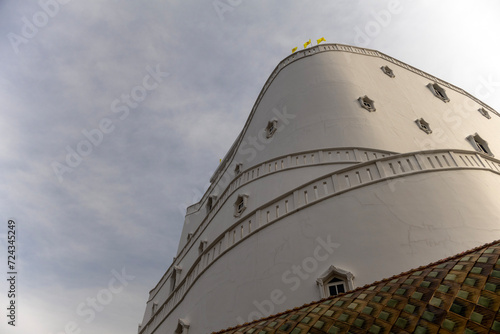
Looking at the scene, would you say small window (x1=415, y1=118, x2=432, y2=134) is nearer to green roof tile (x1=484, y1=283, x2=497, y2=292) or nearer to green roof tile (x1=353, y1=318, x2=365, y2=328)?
green roof tile (x1=484, y1=283, x2=497, y2=292)

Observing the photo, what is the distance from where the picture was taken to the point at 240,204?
1353 cm

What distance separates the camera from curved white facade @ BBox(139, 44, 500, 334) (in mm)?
8523

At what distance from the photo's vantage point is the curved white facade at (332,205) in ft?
28.0

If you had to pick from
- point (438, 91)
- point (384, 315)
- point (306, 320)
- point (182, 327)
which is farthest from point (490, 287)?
point (438, 91)

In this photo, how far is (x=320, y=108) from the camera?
50.0 ft

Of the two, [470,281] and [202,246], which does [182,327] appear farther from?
[470,281]

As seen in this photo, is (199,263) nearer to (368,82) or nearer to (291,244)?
(291,244)

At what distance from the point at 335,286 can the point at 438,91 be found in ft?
56.9

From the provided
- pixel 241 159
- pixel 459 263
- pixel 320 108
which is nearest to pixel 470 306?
pixel 459 263

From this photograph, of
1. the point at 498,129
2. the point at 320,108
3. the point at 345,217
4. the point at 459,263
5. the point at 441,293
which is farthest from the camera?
the point at 498,129

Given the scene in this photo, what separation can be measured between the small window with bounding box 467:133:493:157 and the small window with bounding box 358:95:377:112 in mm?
5150

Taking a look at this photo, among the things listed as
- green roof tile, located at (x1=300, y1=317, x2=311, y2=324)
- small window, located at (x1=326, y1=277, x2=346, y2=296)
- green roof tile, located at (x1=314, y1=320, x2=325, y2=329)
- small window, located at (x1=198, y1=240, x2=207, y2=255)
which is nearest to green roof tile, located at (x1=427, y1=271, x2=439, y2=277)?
green roof tile, located at (x1=314, y1=320, x2=325, y2=329)

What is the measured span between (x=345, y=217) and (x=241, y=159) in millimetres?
8974

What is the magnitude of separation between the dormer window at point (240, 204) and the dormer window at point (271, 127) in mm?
3858
